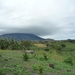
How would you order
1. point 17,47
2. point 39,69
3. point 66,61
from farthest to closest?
point 17,47 → point 66,61 → point 39,69

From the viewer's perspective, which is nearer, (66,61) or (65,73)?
(65,73)

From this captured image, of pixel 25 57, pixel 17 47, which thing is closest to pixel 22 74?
pixel 25 57

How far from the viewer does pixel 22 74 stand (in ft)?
29.0

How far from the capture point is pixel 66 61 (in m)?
13.9

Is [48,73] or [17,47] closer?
[48,73]

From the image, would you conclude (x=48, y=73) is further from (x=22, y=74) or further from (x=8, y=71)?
(x=8, y=71)

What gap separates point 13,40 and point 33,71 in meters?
23.0

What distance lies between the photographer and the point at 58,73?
31.2ft

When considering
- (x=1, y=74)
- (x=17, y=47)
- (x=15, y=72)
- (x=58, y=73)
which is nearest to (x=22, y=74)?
(x=15, y=72)

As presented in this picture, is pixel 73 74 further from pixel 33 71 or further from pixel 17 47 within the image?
pixel 17 47

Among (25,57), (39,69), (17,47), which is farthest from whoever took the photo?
(17,47)

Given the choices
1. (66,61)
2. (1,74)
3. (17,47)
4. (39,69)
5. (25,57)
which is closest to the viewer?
(1,74)

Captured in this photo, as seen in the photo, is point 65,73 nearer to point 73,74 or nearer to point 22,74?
point 73,74

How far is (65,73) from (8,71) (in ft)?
10.0
